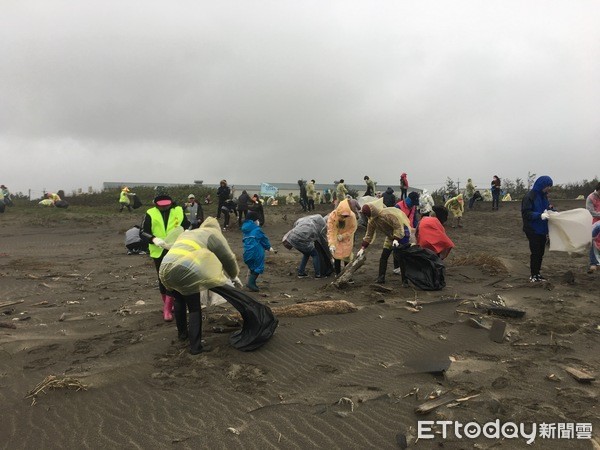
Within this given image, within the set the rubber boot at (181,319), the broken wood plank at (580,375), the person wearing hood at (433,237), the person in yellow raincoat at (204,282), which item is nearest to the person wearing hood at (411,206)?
the person wearing hood at (433,237)

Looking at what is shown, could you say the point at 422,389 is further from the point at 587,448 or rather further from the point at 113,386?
the point at 113,386

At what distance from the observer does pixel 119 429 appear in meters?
3.02

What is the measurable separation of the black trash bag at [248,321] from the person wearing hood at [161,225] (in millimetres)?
1234

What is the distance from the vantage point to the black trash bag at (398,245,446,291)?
719 centimetres

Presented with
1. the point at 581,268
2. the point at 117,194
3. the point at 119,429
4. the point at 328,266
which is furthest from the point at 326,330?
the point at 117,194

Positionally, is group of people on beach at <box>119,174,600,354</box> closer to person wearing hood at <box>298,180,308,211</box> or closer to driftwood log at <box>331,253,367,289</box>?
driftwood log at <box>331,253,367,289</box>

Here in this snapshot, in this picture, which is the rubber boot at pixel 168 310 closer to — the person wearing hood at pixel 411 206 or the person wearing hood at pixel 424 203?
the person wearing hood at pixel 411 206

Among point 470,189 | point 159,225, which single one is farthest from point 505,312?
point 470,189

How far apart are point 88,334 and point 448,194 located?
26.6m

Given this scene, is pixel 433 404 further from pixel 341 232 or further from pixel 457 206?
pixel 457 206

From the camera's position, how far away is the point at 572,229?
24.5ft

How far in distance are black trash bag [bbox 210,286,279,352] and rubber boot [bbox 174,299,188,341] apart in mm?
461

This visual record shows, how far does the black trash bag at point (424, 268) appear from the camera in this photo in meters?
7.19

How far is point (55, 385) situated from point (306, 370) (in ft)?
7.23
